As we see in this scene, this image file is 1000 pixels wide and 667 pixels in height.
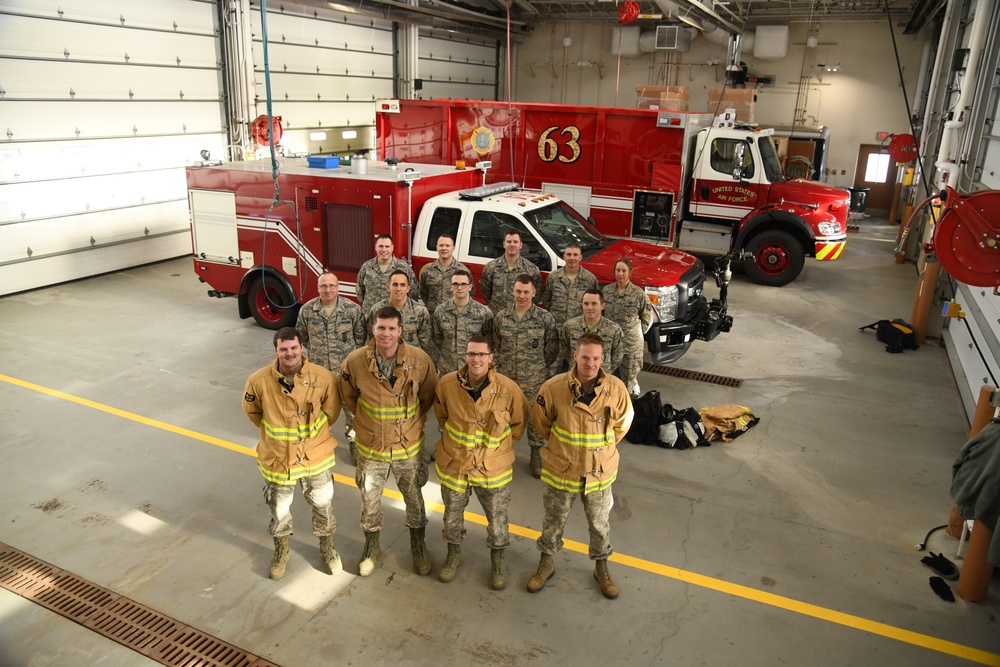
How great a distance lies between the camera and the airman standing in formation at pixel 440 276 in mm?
6973

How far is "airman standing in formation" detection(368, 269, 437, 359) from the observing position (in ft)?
19.6

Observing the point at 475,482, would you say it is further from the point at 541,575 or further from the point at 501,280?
the point at 501,280

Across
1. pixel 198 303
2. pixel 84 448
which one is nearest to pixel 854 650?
pixel 84 448

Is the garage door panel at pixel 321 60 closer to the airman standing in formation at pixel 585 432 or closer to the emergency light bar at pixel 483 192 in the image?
the emergency light bar at pixel 483 192

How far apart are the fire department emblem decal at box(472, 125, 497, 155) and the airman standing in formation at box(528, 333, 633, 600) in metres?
9.03

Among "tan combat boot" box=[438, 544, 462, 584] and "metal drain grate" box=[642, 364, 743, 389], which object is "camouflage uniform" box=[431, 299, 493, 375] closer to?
"tan combat boot" box=[438, 544, 462, 584]

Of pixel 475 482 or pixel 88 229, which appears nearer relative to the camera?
pixel 475 482

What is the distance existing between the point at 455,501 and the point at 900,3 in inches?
808

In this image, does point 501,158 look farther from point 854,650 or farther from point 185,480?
point 854,650

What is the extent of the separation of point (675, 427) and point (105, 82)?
10.9 meters

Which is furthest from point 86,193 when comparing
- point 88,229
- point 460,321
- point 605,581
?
point 605,581

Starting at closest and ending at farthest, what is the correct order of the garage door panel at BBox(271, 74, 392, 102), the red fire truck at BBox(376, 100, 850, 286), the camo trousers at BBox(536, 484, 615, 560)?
the camo trousers at BBox(536, 484, 615, 560)
the red fire truck at BBox(376, 100, 850, 286)
the garage door panel at BBox(271, 74, 392, 102)

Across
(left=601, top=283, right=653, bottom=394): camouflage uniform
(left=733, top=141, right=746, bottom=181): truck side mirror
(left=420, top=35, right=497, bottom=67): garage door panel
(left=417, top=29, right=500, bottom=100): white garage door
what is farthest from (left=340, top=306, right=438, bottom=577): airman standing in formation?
(left=420, top=35, right=497, bottom=67): garage door panel

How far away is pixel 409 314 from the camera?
6.11m
